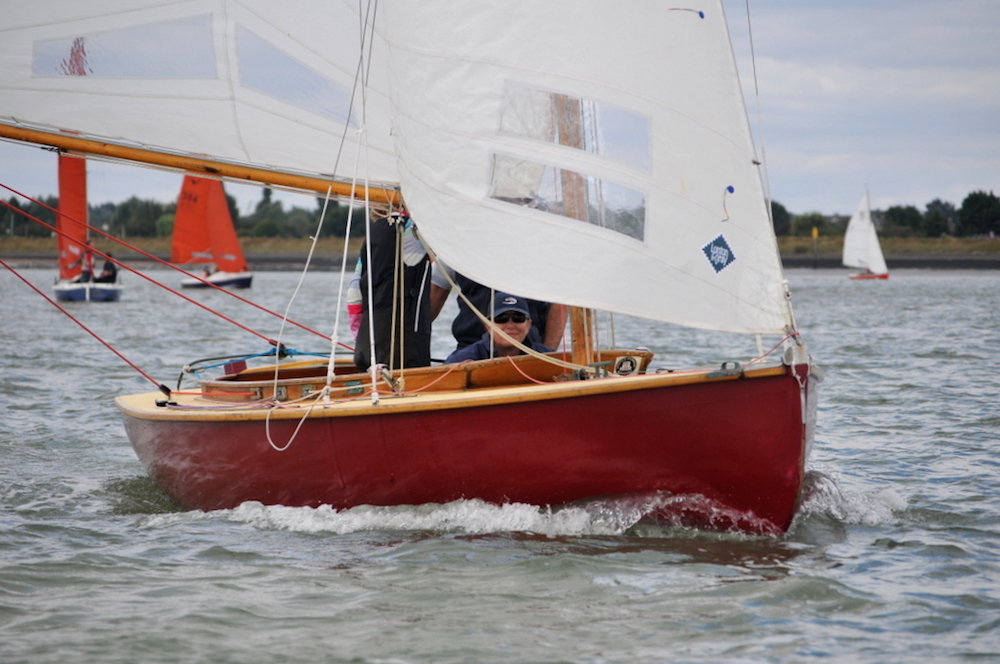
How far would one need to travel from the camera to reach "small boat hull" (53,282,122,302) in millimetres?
31406

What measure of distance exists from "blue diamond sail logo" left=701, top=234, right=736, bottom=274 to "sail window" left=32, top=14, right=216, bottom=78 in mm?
3065

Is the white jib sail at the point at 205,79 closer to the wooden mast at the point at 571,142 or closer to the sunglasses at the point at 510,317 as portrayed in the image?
the sunglasses at the point at 510,317

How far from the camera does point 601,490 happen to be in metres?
5.38

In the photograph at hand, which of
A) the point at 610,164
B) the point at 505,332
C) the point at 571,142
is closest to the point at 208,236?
the point at 505,332

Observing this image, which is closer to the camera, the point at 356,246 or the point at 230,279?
the point at 230,279

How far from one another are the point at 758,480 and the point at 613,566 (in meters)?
0.76

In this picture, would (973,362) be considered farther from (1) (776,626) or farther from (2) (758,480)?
(1) (776,626)

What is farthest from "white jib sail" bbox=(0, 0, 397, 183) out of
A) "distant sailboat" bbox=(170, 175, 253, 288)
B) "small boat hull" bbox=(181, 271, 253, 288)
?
"small boat hull" bbox=(181, 271, 253, 288)

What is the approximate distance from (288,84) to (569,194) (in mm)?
2074

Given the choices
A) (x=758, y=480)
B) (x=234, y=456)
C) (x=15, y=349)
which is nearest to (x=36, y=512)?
(x=234, y=456)

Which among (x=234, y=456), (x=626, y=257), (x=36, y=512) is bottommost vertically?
(x=36, y=512)

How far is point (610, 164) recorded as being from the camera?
209 inches

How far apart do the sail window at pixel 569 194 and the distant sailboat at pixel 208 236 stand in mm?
34171

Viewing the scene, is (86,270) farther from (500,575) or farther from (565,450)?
(500,575)
